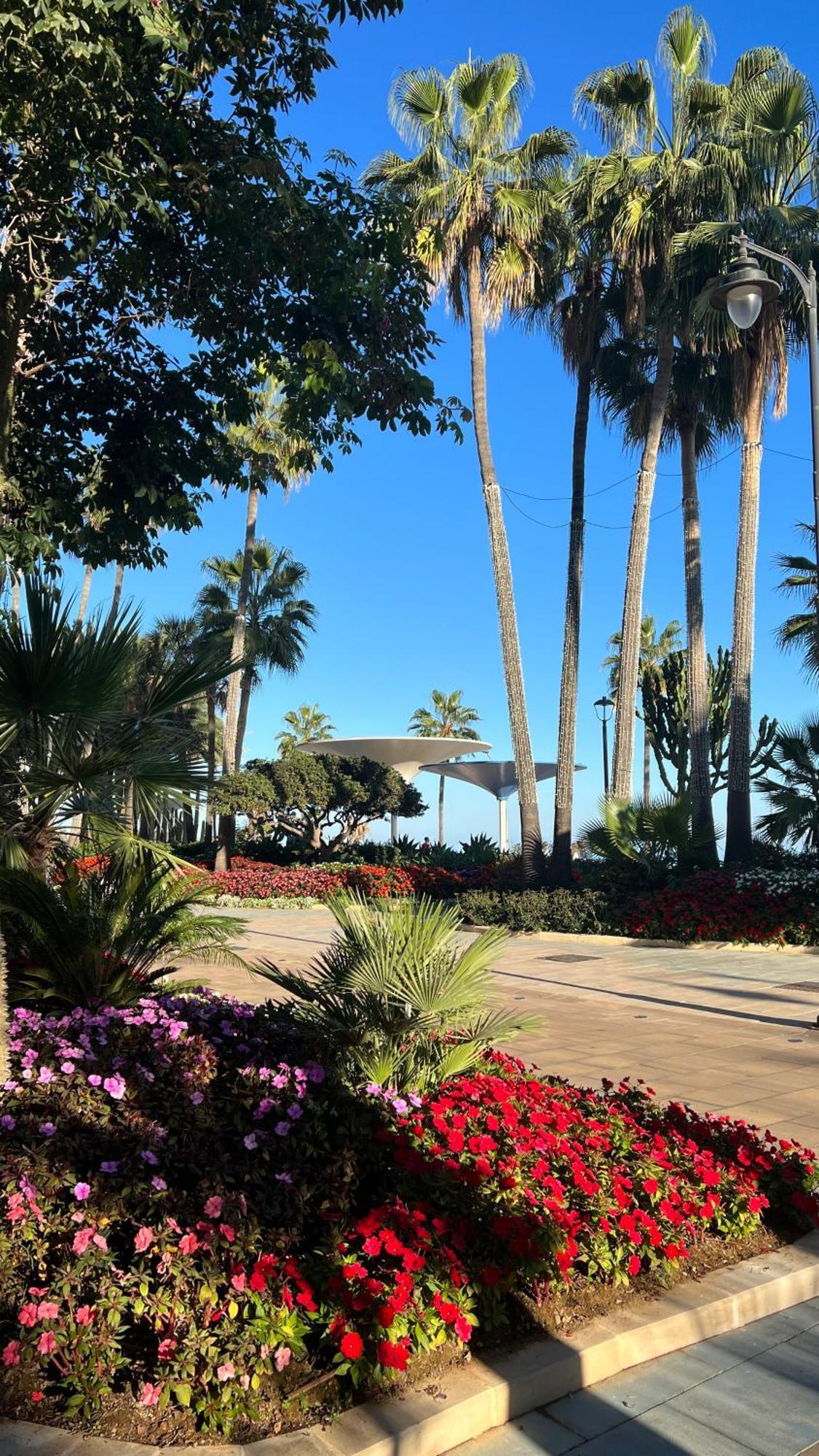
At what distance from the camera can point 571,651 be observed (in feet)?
74.8

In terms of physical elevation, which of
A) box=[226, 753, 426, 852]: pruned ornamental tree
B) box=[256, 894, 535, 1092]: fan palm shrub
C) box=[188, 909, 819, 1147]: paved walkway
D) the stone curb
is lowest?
the stone curb

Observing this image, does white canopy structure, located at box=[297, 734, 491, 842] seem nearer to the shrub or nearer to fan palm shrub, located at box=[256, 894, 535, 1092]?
the shrub

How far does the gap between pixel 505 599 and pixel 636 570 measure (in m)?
2.83

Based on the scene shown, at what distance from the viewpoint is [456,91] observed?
21406 mm

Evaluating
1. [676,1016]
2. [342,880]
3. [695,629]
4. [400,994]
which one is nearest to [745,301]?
[676,1016]

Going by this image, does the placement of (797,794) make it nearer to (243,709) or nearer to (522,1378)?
(522,1378)

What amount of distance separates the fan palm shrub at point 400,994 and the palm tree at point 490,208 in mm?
16396

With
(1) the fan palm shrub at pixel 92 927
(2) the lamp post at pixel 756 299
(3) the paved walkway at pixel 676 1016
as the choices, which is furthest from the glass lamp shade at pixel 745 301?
(1) the fan palm shrub at pixel 92 927

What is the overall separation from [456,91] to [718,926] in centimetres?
1726

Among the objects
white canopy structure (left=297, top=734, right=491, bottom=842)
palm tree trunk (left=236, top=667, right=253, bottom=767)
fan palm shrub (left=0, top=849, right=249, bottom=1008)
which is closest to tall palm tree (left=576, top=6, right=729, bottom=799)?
white canopy structure (left=297, top=734, right=491, bottom=842)

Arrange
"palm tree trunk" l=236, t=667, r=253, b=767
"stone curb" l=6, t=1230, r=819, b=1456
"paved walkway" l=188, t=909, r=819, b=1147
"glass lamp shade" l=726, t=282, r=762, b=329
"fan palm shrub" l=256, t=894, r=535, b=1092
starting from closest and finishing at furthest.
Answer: "stone curb" l=6, t=1230, r=819, b=1456 < "fan palm shrub" l=256, t=894, r=535, b=1092 < "paved walkway" l=188, t=909, r=819, b=1147 < "glass lamp shade" l=726, t=282, r=762, b=329 < "palm tree trunk" l=236, t=667, r=253, b=767

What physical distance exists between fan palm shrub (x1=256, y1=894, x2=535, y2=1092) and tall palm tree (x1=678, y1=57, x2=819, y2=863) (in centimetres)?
1688

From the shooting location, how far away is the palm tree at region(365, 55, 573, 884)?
21.1 m

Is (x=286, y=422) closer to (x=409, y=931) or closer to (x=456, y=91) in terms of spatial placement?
(x=409, y=931)
